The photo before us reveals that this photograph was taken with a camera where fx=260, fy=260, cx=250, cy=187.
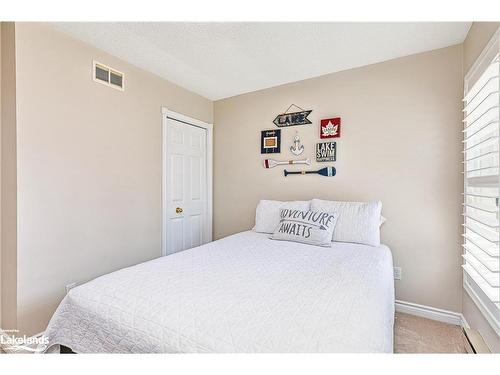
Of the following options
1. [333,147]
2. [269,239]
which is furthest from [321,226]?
[333,147]

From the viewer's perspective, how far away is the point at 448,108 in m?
2.17

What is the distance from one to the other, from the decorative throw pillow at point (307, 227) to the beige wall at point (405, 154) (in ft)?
1.67

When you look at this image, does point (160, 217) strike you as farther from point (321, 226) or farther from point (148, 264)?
point (321, 226)

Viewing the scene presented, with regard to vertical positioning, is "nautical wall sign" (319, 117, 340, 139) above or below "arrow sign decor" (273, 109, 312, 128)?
below

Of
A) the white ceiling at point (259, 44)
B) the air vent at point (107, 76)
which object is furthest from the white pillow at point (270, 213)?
the air vent at point (107, 76)

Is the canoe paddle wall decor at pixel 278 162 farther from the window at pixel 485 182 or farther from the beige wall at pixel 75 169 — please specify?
the window at pixel 485 182

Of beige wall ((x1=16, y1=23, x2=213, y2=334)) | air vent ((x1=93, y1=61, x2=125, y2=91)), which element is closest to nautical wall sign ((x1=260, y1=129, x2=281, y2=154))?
beige wall ((x1=16, y1=23, x2=213, y2=334))

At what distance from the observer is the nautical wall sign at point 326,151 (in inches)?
106

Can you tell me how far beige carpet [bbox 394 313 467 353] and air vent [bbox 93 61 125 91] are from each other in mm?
3072

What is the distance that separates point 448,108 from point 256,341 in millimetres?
2387

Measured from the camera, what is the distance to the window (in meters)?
1.39

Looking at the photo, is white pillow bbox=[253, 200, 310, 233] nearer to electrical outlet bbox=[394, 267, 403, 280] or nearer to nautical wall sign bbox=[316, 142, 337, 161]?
nautical wall sign bbox=[316, 142, 337, 161]
